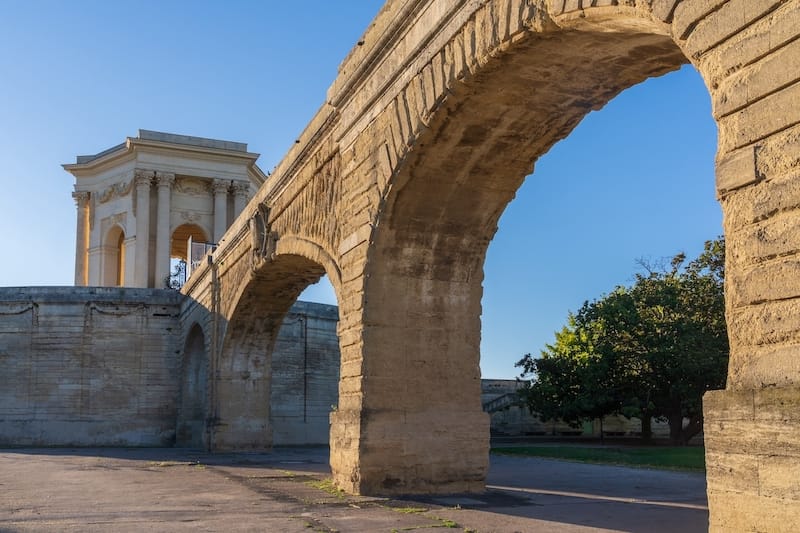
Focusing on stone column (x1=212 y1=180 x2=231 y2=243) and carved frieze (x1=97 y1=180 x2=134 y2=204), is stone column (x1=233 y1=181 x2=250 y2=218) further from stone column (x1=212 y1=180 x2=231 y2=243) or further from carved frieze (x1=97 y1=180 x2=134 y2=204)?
carved frieze (x1=97 y1=180 x2=134 y2=204)

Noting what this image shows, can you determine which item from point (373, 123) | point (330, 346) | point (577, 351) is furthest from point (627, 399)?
point (373, 123)

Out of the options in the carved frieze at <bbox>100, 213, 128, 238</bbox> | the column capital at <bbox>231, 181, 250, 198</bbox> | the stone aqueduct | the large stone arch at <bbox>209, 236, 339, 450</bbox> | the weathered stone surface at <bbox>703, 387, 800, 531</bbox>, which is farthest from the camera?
the carved frieze at <bbox>100, 213, 128, 238</bbox>

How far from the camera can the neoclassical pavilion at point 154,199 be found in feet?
110

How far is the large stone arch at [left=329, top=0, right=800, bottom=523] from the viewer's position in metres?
7.23

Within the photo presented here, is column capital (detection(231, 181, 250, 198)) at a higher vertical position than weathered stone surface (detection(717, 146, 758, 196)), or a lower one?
higher

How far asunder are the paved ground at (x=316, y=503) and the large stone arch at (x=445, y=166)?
773 millimetres

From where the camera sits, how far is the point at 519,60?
7664mm

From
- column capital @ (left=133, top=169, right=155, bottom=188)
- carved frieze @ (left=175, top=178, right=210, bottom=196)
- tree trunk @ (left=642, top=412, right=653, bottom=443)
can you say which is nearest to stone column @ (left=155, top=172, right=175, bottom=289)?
column capital @ (left=133, top=169, right=155, bottom=188)

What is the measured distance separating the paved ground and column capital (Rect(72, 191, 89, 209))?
2500 centimetres

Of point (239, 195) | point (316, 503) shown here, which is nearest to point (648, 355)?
point (316, 503)

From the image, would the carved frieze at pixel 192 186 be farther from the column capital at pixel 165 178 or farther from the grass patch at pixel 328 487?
the grass patch at pixel 328 487

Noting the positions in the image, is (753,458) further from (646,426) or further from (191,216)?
(191,216)

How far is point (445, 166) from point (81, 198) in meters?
30.9

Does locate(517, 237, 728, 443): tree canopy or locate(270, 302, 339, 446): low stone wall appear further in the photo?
locate(270, 302, 339, 446): low stone wall
